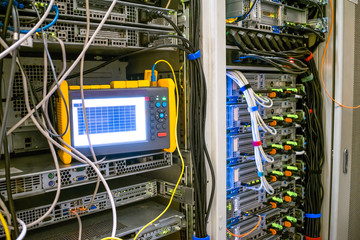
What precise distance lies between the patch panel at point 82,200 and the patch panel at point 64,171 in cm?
10

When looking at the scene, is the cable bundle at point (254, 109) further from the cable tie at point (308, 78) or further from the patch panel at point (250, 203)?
the cable tie at point (308, 78)

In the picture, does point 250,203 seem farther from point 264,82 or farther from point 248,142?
point 264,82

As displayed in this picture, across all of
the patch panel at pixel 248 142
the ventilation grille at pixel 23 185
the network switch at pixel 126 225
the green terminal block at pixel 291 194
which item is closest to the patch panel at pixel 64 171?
the ventilation grille at pixel 23 185

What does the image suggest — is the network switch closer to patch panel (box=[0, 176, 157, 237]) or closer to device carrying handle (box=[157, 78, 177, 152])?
patch panel (box=[0, 176, 157, 237])

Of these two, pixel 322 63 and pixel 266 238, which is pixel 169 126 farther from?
pixel 322 63

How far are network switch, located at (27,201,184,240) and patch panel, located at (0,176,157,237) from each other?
0.07m

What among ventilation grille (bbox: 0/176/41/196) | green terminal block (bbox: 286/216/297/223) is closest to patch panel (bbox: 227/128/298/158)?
green terminal block (bbox: 286/216/297/223)

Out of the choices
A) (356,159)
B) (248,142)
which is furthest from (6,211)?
(356,159)

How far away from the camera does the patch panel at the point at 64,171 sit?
92 centimetres

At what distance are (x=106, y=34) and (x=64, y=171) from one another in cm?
49

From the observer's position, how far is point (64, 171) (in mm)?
1004

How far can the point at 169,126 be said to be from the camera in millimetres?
1229

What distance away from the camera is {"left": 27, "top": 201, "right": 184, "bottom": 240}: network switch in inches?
43.6

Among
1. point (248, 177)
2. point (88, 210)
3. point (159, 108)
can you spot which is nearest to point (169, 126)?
point (159, 108)
